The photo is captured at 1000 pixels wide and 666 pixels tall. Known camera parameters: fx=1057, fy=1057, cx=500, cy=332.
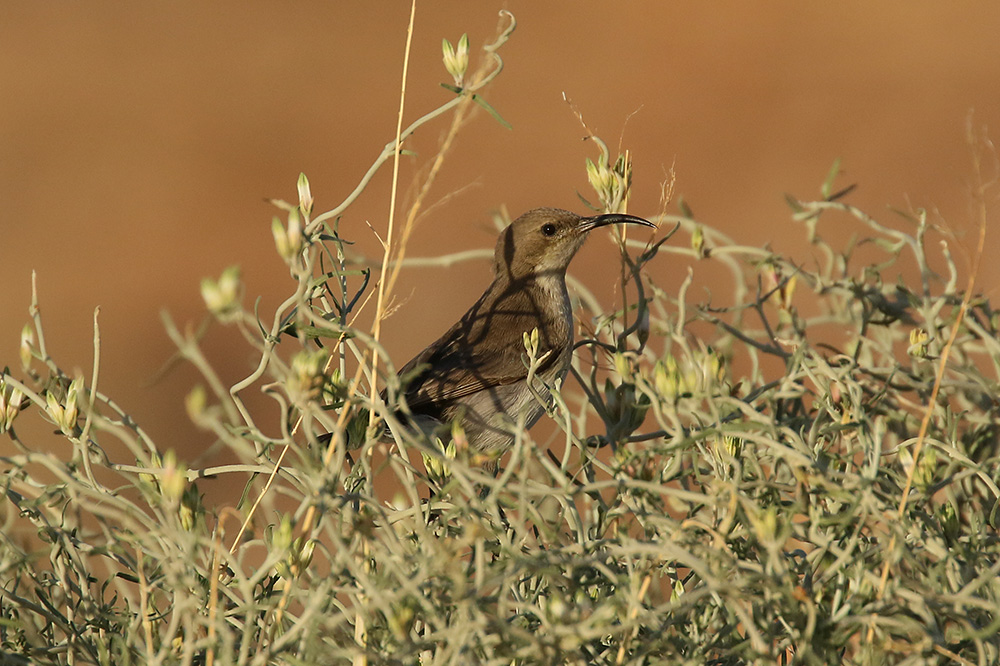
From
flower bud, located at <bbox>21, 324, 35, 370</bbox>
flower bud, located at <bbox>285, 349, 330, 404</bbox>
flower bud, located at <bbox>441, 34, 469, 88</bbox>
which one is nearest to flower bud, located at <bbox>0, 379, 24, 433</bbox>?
flower bud, located at <bbox>21, 324, 35, 370</bbox>

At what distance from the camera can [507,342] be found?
15.6 ft

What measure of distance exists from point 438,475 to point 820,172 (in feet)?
40.2

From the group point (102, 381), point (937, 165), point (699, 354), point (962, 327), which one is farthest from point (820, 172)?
point (699, 354)

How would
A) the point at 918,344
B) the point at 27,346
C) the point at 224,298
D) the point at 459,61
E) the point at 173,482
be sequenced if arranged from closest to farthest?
the point at 224,298, the point at 173,482, the point at 459,61, the point at 27,346, the point at 918,344

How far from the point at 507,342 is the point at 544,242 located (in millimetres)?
736

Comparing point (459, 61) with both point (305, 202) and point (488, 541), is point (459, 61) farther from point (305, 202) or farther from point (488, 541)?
point (488, 541)

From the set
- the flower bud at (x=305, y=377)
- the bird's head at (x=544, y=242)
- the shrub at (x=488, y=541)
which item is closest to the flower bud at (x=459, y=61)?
the shrub at (x=488, y=541)

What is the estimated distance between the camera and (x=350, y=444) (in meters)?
2.31

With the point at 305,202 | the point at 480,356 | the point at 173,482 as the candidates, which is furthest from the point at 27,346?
the point at 480,356

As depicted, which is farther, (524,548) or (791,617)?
(524,548)

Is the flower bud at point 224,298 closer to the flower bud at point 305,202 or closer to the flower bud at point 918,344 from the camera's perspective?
the flower bud at point 305,202

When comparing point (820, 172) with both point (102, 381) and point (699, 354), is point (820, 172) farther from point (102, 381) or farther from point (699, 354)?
point (699, 354)

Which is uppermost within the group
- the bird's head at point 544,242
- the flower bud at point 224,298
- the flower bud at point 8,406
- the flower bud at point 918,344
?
the bird's head at point 544,242

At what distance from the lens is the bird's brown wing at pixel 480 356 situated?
461 cm
